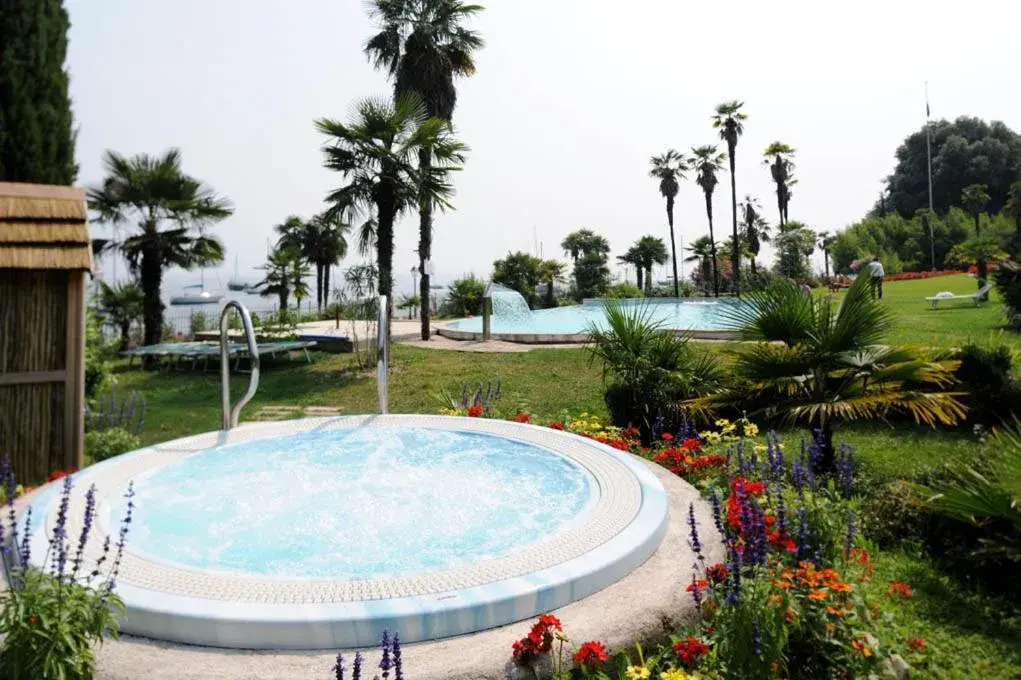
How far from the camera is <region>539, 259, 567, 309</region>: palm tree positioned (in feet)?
107

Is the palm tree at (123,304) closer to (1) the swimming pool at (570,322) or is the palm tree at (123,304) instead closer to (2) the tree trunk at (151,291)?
(2) the tree trunk at (151,291)

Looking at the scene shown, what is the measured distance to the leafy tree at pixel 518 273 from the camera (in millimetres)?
30188

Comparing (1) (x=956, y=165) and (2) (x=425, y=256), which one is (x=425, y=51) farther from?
(1) (x=956, y=165)

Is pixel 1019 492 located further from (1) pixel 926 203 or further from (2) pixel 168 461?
(1) pixel 926 203

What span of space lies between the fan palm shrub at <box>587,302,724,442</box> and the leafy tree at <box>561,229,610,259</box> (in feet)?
135

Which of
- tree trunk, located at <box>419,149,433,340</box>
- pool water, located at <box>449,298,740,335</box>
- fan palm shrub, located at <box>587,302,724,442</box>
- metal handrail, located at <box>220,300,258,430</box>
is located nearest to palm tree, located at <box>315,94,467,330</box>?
tree trunk, located at <box>419,149,433,340</box>

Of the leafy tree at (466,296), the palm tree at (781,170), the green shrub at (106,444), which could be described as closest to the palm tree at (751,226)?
the palm tree at (781,170)

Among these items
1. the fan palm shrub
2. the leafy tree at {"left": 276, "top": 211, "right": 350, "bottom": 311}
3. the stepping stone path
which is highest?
the leafy tree at {"left": 276, "top": 211, "right": 350, "bottom": 311}

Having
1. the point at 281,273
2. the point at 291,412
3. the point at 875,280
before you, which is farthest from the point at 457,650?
the point at 281,273

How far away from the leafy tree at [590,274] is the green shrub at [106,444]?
99.5 ft

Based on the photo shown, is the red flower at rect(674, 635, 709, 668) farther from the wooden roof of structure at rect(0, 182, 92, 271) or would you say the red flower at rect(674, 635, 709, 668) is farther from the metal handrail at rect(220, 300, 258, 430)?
the wooden roof of structure at rect(0, 182, 92, 271)

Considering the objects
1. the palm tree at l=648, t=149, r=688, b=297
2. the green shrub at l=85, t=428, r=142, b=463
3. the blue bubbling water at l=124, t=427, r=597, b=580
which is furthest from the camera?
the palm tree at l=648, t=149, r=688, b=297

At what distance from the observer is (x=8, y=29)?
9117 mm

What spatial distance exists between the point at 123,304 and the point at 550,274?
20531 mm
